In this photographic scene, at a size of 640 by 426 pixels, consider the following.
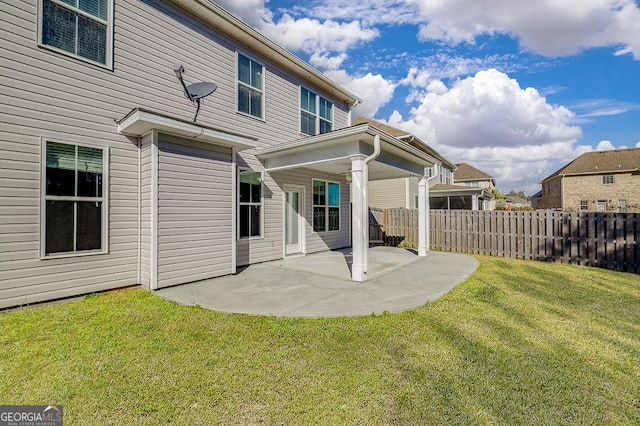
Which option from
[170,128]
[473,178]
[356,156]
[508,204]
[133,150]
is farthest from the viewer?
[508,204]

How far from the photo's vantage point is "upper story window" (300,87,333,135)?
9.38 m

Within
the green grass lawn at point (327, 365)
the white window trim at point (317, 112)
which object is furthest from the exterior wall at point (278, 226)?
the green grass lawn at point (327, 365)

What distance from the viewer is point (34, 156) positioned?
14.3ft

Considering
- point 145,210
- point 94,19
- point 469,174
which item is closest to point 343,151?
point 145,210

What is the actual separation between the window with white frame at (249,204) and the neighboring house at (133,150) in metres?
0.04

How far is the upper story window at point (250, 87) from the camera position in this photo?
7500 millimetres

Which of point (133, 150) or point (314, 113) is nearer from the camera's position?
point (133, 150)

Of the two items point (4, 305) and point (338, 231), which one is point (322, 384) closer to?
point (4, 305)

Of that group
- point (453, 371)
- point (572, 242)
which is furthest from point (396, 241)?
point (453, 371)

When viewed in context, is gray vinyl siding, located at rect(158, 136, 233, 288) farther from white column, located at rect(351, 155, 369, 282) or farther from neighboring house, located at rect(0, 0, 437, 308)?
white column, located at rect(351, 155, 369, 282)

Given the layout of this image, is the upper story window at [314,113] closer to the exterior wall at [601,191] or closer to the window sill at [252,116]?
the window sill at [252,116]

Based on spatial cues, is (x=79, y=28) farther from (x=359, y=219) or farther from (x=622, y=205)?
(x=622, y=205)

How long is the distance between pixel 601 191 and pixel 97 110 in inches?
1512

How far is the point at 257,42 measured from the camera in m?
7.42
